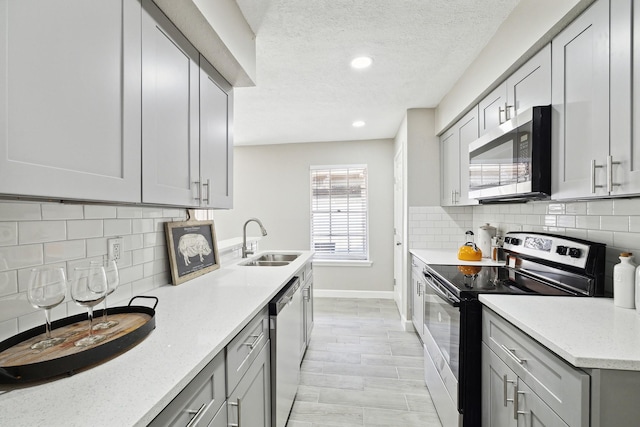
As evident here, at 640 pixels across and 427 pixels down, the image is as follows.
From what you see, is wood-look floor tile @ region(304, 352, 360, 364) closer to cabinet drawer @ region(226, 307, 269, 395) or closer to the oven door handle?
the oven door handle

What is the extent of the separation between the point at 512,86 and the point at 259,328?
2098mm

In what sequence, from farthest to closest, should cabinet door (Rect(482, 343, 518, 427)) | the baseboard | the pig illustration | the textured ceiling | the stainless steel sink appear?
the baseboard < the stainless steel sink < the pig illustration < the textured ceiling < cabinet door (Rect(482, 343, 518, 427))

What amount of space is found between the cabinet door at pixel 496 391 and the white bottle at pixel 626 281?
59 centimetres

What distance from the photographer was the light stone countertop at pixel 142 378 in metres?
0.62

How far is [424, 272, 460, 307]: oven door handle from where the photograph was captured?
1.63m

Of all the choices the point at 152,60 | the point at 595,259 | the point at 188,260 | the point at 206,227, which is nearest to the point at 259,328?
the point at 188,260

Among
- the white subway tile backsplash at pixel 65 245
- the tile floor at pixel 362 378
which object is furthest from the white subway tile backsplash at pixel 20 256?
the tile floor at pixel 362 378

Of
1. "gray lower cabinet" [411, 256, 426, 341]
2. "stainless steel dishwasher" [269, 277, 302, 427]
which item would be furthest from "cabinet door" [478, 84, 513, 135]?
"stainless steel dishwasher" [269, 277, 302, 427]

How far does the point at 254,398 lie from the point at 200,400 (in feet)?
1.81

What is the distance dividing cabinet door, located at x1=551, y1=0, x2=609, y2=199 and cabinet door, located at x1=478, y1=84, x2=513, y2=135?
18.8 inches

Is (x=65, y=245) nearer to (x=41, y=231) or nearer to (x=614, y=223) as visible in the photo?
(x=41, y=231)

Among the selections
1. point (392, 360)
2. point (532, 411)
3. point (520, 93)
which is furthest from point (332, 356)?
point (520, 93)

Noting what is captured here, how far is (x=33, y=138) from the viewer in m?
0.72

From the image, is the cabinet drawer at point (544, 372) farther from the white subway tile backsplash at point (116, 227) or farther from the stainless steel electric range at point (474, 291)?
the white subway tile backsplash at point (116, 227)
